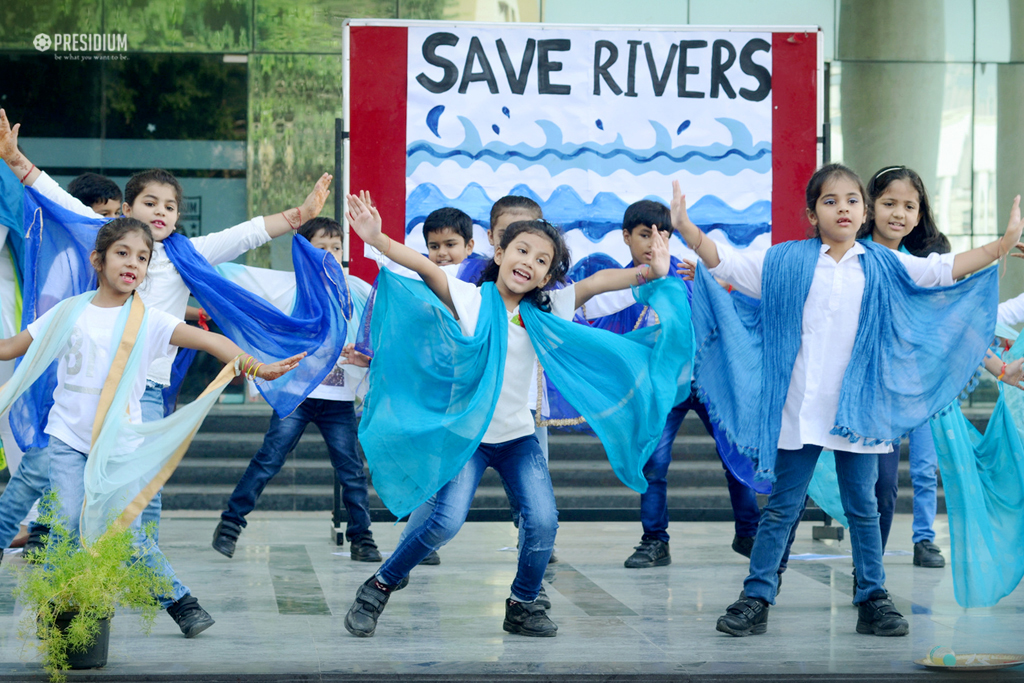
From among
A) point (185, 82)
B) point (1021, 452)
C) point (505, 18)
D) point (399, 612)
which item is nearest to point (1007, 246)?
point (1021, 452)

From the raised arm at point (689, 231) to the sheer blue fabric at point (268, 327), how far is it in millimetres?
1708

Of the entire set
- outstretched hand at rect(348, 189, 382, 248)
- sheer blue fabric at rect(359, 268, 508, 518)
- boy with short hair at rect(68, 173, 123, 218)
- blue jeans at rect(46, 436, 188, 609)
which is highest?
boy with short hair at rect(68, 173, 123, 218)

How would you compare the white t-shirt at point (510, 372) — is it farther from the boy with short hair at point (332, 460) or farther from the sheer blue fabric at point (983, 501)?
the boy with short hair at point (332, 460)

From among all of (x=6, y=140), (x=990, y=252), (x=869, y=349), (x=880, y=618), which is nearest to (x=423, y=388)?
(x=869, y=349)

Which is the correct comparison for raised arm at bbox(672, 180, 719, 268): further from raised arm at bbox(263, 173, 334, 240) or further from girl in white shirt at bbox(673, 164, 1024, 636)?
raised arm at bbox(263, 173, 334, 240)

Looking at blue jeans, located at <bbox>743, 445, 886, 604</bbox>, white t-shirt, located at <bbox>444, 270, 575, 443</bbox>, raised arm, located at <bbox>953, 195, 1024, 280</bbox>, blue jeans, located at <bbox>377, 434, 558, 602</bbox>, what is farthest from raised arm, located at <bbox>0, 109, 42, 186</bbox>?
raised arm, located at <bbox>953, 195, 1024, 280</bbox>

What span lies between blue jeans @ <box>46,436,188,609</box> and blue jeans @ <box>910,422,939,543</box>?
12.8 ft

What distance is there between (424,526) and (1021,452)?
243cm

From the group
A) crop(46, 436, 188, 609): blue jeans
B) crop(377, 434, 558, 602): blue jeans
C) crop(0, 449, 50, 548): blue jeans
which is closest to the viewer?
crop(46, 436, 188, 609): blue jeans

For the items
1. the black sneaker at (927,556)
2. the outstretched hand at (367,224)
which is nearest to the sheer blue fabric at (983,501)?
the black sneaker at (927,556)

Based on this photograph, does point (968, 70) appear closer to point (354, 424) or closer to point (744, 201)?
point (744, 201)

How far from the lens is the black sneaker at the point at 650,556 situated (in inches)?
246

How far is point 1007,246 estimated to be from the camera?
4.51 m

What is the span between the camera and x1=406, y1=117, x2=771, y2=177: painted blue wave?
7219 mm
